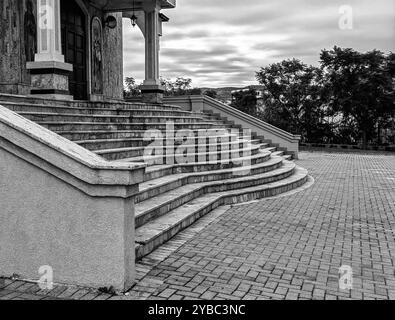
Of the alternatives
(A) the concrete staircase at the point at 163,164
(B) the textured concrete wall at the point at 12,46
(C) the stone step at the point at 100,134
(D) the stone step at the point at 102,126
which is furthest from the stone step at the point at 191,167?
(B) the textured concrete wall at the point at 12,46

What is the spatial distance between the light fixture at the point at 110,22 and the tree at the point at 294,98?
16367 millimetres

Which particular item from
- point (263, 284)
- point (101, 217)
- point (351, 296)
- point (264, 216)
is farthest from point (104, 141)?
point (351, 296)

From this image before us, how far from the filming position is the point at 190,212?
6242 mm

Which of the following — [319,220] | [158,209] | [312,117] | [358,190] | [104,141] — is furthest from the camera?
[312,117]

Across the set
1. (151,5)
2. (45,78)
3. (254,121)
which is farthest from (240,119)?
(45,78)

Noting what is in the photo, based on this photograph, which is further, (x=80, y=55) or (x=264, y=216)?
(x=80, y=55)

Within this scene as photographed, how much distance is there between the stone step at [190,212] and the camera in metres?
4.82

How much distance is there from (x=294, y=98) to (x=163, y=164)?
23.0 meters

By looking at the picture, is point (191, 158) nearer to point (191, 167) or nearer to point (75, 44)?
point (191, 167)

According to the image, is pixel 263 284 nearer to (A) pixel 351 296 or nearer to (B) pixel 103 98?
(A) pixel 351 296

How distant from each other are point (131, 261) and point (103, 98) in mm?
13210

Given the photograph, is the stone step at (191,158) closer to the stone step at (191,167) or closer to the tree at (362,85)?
the stone step at (191,167)

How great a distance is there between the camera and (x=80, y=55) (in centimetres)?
1485

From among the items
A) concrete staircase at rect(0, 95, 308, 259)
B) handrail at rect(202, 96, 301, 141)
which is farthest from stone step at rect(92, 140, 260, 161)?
handrail at rect(202, 96, 301, 141)
